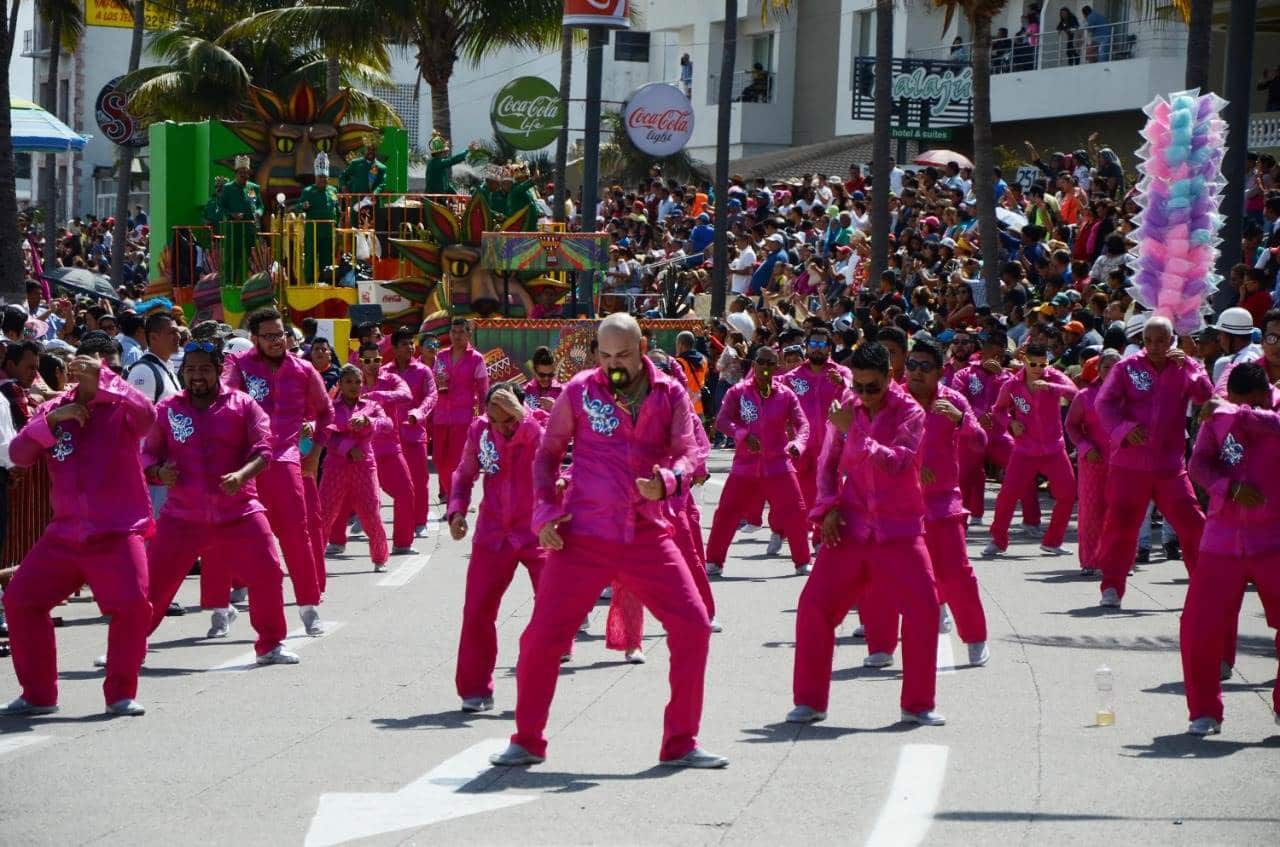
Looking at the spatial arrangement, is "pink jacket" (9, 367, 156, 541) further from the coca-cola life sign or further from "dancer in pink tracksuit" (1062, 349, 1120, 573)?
the coca-cola life sign

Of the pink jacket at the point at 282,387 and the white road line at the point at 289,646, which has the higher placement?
the pink jacket at the point at 282,387

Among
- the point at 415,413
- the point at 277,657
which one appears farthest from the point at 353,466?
the point at 277,657

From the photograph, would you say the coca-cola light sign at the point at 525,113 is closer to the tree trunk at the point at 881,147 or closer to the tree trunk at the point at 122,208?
the tree trunk at the point at 881,147

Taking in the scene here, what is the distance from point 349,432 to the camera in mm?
15609

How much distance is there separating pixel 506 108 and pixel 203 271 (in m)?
5.71

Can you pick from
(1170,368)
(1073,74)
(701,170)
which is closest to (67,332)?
(1170,368)

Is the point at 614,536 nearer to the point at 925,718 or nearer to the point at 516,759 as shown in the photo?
the point at 516,759

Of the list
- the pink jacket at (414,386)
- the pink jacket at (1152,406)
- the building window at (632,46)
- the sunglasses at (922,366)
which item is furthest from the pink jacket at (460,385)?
the building window at (632,46)

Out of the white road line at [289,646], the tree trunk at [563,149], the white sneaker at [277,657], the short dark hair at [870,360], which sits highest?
the tree trunk at [563,149]

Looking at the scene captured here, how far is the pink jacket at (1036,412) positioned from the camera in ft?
56.6

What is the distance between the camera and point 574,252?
91.8 ft

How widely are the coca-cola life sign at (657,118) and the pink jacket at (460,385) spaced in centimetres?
1225

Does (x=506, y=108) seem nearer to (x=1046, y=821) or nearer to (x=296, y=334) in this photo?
(x=296, y=334)

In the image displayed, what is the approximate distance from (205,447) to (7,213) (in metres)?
12.3
